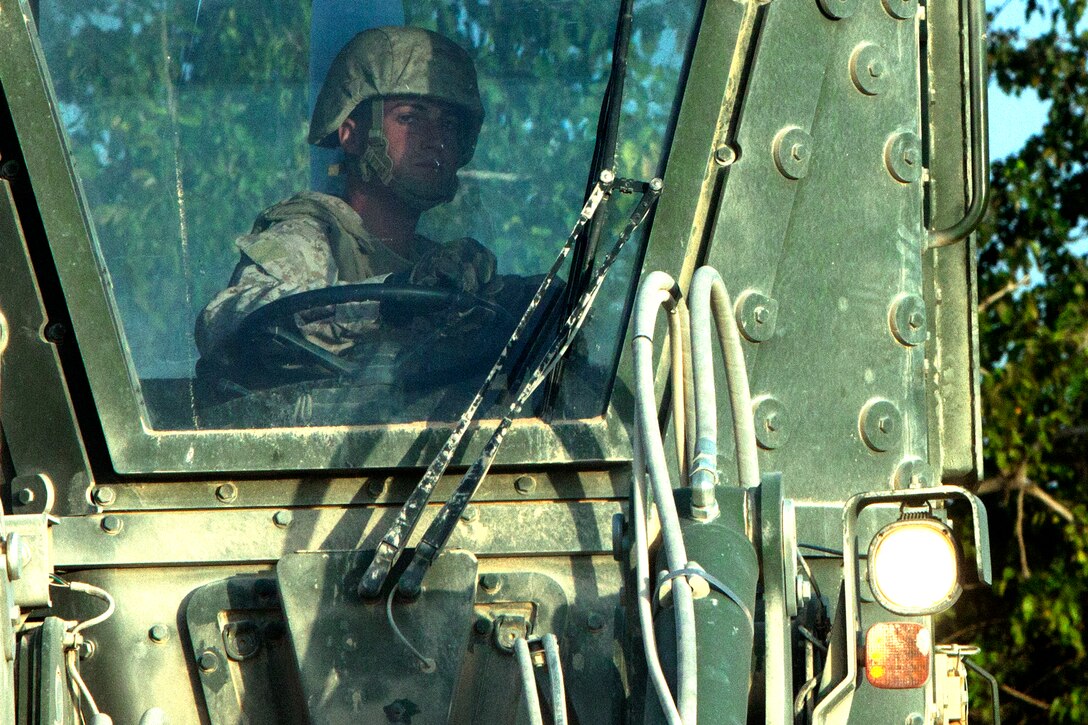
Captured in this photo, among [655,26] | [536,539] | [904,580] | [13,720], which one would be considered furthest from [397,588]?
[655,26]

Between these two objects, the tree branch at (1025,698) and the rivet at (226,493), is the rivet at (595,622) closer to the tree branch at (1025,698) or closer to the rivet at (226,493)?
the rivet at (226,493)

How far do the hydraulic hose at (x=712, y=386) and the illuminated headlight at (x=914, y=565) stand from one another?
8.4 inches

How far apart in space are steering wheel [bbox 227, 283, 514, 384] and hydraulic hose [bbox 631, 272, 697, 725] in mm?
395

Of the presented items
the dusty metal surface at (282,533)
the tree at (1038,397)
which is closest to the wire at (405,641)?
the dusty metal surface at (282,533)

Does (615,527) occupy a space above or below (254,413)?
below

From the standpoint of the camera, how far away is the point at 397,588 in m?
2.67

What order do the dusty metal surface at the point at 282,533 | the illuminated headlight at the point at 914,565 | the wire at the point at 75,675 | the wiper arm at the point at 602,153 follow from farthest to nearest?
1. the wiper arm at the point at 602,153
2. the dusty metal surface at the point at 282,533
3. the wire at the point at 75,675
4. the illuminated headlight at the point at 914,565

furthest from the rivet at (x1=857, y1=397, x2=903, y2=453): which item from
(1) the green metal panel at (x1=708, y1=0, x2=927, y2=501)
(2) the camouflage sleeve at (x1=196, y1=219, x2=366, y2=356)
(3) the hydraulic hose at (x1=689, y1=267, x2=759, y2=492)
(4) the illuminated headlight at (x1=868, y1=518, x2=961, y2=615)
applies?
(2) the camouflage sleeve at (x1=196, y1=219, x2=366, y2=356)

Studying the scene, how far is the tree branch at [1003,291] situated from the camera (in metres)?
10.0

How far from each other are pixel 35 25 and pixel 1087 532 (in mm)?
7852

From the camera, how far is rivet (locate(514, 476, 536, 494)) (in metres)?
2.79

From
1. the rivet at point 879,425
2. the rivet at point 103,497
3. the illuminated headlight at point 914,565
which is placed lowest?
the illuminated headlight at point 914,565

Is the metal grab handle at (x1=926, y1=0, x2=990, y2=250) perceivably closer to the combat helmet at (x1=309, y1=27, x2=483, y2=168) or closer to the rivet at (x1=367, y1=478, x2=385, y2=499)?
the combat helmet at (x1=309, y1=27, x2=483, y2=168)

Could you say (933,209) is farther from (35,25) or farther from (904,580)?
(35,25)
